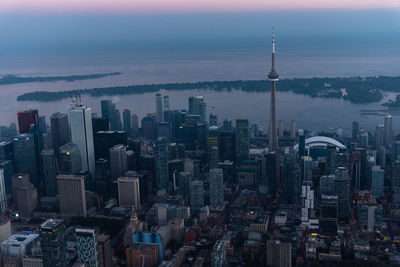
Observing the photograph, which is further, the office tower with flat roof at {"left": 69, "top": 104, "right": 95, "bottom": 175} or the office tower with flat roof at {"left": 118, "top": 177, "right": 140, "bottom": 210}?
the office tower with flat roof at {"left": 69, "top": 104, "right": 95, "bottom": 175}

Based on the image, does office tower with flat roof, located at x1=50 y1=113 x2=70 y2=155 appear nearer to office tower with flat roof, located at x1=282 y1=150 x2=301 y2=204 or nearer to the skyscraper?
the skyscraper

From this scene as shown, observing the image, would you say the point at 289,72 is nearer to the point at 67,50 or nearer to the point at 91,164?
the point at 67,50

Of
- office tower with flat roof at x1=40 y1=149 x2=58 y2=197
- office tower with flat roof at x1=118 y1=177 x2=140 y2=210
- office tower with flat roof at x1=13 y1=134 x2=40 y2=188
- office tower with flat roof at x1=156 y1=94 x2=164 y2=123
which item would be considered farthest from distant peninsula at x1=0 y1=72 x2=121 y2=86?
office tower with flat roof at x1=118 y1=177 x2=140 y2=210

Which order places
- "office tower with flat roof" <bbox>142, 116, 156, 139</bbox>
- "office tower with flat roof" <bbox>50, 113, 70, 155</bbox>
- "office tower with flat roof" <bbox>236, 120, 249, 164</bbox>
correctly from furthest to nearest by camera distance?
1. "office tower with flat roof" <bbox>142, 116, 156, 139</bbox>
2. "office tower with flat roof" <bbox>236, 120, 249, 164</bbox>
3. "office tower with flat roof" <bbox>50, 113, 70, 155</bbox>

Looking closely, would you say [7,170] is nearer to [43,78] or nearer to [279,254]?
[279,254]

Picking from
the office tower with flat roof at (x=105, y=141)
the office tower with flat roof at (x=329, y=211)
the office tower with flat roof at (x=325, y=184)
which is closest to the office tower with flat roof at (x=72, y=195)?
the office tower with flat roof at (x=105, y=141)

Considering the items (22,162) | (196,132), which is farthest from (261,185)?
(22,162)
